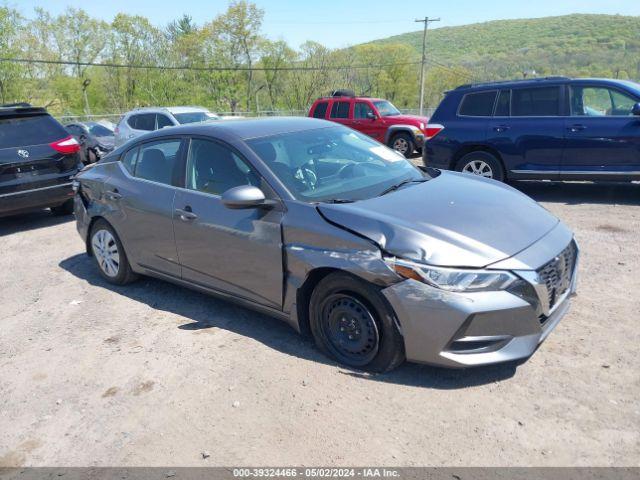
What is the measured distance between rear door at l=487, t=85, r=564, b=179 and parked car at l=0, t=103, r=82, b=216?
22.3 feet

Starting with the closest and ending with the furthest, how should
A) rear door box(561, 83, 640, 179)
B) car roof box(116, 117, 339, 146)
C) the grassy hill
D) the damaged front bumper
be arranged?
the damaged front bumper
car roof box(116, 117, 339, 146)
rear door box(561, 83, 640, 179)
the grassy hill

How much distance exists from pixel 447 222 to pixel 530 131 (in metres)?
5.61

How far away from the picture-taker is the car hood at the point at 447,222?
3.19m

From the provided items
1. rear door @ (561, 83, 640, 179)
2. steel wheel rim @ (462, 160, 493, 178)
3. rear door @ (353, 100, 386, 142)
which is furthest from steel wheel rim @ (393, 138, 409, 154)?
rear door @ (561, 83, 640, 179)

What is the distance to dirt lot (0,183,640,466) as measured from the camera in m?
2.86

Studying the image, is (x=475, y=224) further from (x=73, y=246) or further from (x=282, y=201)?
(x=73, y=246)

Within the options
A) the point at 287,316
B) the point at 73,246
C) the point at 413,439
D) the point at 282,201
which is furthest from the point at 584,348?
the point at 73,246

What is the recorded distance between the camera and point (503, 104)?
862 cm

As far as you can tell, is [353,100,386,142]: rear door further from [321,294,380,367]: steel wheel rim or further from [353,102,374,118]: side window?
[321,294,380,367]: steel wheel rim

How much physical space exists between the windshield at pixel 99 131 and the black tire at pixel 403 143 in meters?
9.77

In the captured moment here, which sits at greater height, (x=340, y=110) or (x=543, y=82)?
(x=543, y=82)

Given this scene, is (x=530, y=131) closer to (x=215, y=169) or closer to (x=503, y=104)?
(x=503, y=104)

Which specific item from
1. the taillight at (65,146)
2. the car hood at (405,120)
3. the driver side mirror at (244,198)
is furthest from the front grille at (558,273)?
the car hood at (405,120)

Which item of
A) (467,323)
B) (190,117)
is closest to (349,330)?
(467,323)
